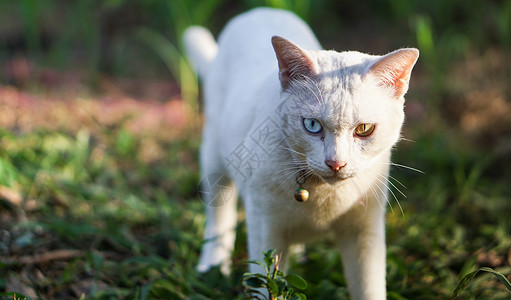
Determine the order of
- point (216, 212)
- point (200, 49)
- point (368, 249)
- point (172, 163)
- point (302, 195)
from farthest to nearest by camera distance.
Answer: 1. point (172, 163)
2. point (200, 49)
3. point (216, 212)
4. point (368, 249)
5. point (302, 195)

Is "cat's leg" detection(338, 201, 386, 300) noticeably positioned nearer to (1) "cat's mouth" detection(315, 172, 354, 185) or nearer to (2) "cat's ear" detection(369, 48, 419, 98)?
(1) "cat's mouth" detection(315, 172, 354, 185)

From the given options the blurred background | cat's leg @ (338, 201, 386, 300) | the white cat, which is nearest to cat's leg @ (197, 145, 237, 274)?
the blurred background

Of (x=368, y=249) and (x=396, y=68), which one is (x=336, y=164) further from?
(x=368, y=249)

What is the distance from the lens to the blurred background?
A: 6.73ft

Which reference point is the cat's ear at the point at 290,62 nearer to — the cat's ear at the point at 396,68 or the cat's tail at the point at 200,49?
the cat's ear at the point at 396,68

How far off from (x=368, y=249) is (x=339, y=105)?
1.81 feet

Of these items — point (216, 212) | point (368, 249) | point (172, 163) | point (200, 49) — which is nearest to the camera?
point (368, 249)

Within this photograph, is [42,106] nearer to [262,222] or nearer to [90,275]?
[90,275]

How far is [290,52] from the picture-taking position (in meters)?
1.43

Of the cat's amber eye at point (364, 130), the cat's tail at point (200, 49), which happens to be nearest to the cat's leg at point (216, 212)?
the cat's tail at point (200, 49)

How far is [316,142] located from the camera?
1412mm

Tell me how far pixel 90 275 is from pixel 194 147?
165 cm

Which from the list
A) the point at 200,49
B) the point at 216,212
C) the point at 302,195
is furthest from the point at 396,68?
the point at 200,49

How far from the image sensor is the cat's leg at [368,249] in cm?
163
